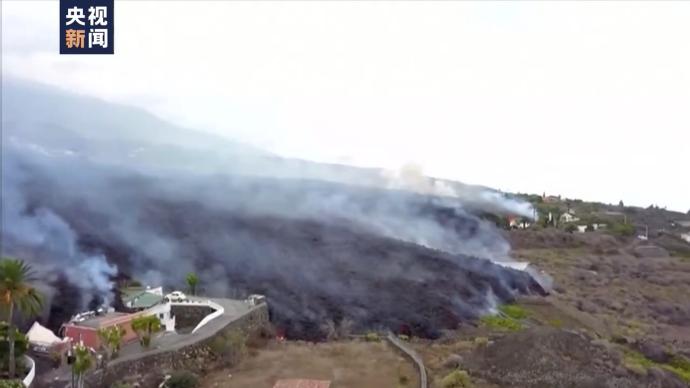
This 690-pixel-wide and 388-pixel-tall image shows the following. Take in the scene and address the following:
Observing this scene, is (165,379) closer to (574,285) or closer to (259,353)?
(259,353)

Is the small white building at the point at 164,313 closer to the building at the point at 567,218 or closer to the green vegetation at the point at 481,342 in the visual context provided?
the green vegetation at the point at 481,342

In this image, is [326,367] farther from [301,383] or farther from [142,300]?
[142,300]

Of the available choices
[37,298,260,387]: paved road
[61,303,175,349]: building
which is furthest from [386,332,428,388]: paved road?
[61,303,175,349]: building

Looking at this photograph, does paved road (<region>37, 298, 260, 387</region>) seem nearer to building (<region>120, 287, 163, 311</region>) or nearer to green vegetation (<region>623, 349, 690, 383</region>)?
building (<region>120, 287, 163, 311</region>)

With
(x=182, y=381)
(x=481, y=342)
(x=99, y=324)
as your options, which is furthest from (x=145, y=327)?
(x=481, y=342)

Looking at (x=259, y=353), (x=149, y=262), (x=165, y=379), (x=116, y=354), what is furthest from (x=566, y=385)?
(x=149, y=262)
